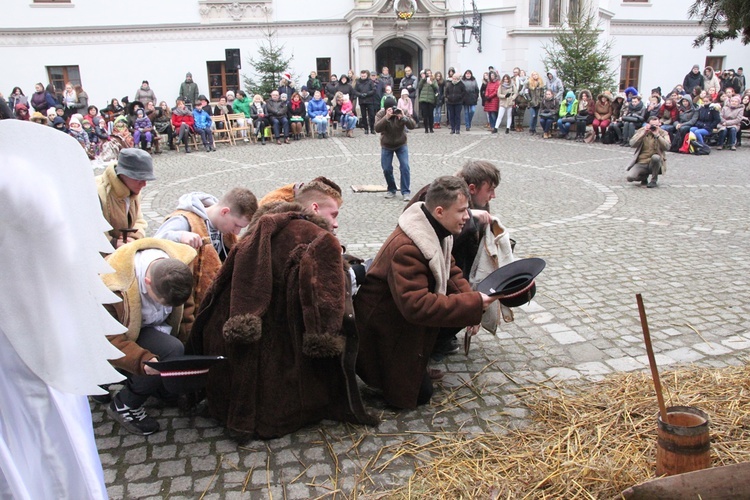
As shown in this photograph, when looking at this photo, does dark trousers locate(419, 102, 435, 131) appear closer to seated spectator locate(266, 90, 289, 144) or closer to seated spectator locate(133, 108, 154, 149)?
seated spectator locate(266, 90, 289, 144)

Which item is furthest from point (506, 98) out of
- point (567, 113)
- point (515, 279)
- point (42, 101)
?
point (515, 279)

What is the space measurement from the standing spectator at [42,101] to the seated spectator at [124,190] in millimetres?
18132

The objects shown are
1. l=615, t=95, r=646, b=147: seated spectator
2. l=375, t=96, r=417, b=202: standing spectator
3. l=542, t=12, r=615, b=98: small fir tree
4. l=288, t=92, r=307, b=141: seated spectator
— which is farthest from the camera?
l=542, t=12, r=615, b=98: small fir tree

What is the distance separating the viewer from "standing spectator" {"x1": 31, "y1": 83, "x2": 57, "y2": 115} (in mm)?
20438

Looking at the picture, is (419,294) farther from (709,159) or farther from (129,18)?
(129,18)

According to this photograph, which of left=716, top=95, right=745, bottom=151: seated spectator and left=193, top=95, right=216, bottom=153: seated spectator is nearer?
left=716, top=95, right=745, bottom=151: seated spectator

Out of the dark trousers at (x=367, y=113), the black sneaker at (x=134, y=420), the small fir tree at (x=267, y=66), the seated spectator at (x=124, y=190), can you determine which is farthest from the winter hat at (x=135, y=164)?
the small fir tree at (x=267, y=66)

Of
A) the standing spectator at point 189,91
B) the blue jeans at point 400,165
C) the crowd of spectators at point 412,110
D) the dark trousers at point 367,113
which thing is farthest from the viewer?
the standing spectator at point 189,91

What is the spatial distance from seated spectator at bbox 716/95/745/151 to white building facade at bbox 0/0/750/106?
7453 millimetres

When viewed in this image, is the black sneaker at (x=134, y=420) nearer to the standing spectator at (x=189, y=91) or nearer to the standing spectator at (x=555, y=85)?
the standing spectator at (x=555, y=85)

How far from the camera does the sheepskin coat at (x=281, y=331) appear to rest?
3.38 metres

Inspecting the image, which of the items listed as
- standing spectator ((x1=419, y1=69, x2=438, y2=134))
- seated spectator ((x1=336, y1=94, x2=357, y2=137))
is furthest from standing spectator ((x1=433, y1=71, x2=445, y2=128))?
seated spectator ((x1=336, y1=94, x2=357, y2=137))

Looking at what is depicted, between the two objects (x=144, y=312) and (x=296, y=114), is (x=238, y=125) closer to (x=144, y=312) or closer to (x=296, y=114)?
(x=296, y=114)

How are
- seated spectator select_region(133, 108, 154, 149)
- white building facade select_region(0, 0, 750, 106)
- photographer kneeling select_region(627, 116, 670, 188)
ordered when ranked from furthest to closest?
1. white building facade select_region(0, 0, 750, 106)
2. seated spectator select_region(133, 108, 154, 149)
3. photographer kneeling select_region(627, 116, 670, 188)
